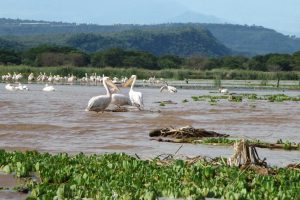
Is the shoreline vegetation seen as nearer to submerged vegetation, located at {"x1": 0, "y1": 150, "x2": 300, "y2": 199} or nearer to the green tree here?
the green tree

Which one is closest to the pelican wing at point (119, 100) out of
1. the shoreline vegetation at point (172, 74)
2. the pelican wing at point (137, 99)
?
the pelican wing at point (137, 99)

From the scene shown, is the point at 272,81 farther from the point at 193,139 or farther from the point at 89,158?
the point at 89,158

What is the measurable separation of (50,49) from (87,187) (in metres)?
99.5

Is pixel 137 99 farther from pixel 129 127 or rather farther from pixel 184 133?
pixel 184 133

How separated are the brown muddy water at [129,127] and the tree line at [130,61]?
66.7m

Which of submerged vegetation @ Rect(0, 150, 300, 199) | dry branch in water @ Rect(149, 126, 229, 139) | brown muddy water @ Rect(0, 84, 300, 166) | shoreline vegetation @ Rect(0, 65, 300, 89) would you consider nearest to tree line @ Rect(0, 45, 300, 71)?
shoreline vegetation @ Rect(0, 65, 300, 89)

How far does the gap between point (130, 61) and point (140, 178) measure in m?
93.2

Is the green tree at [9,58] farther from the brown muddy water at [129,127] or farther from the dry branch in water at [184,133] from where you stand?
the dry branch in water at [184,133]

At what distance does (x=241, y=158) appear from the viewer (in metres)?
12.1

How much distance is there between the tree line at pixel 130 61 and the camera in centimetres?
9656

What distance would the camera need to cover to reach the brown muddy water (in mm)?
15203

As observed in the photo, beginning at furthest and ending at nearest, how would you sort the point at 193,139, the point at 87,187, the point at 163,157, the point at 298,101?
the point at 298,101 → the point at 193,139 → the point at 163,157 → the point at 87,187

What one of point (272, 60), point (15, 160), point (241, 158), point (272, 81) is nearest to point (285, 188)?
point (241, 158)

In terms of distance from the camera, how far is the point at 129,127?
20.1 m
